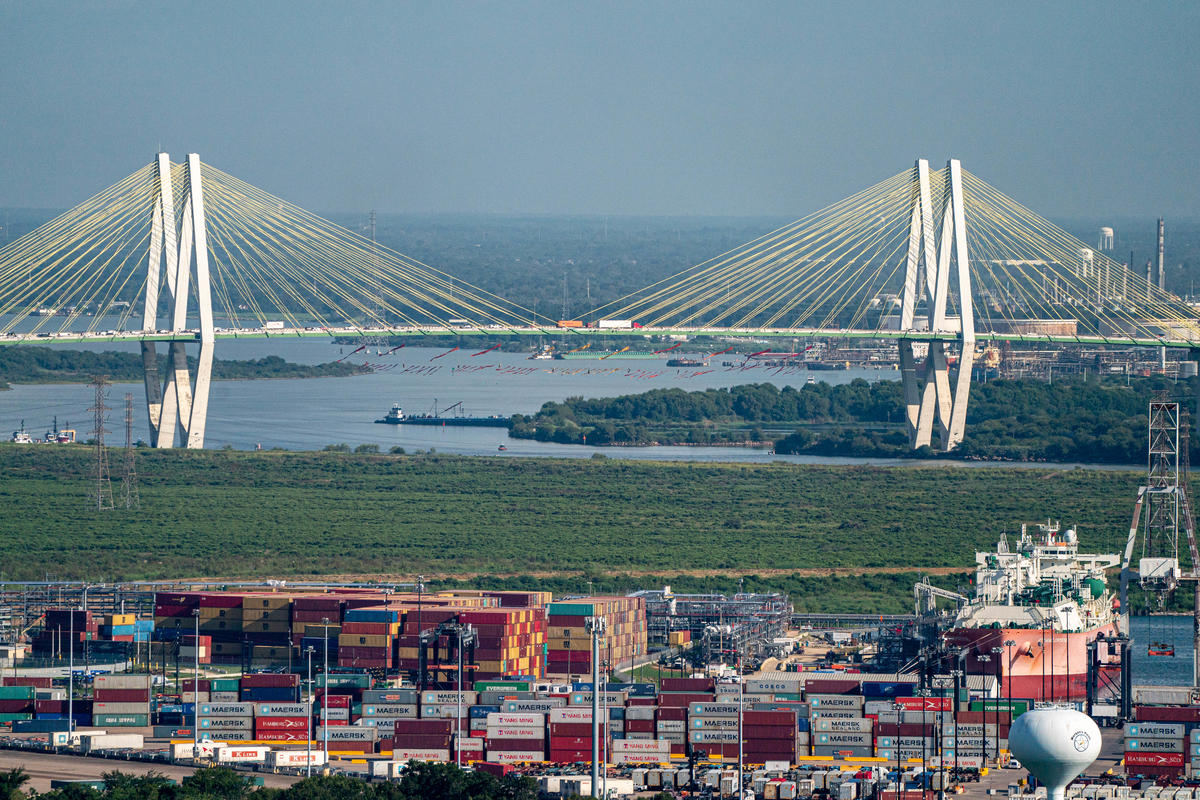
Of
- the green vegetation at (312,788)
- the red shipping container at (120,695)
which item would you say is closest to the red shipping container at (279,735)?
the red shipping container at (120,695)

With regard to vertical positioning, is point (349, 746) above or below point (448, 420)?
below

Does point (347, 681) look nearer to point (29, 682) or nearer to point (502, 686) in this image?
point (502, 686)

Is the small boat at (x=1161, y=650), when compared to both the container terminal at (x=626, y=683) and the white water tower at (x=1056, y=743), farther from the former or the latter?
the white water tower at (x=1056, y=743)

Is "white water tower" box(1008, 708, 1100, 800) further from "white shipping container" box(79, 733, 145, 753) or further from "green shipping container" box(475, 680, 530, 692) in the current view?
"white shipping container" box(79, 733, 145, 753)

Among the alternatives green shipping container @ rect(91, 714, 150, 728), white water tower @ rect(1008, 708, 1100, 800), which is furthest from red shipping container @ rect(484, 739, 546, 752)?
white water tower @ rect(1008, 708, 1100, 800)

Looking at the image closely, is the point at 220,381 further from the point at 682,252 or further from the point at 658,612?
the point at 682,252

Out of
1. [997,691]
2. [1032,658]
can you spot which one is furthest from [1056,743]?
[1032,658]

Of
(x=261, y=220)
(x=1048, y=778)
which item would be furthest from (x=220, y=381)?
(x=1048, y=778)
